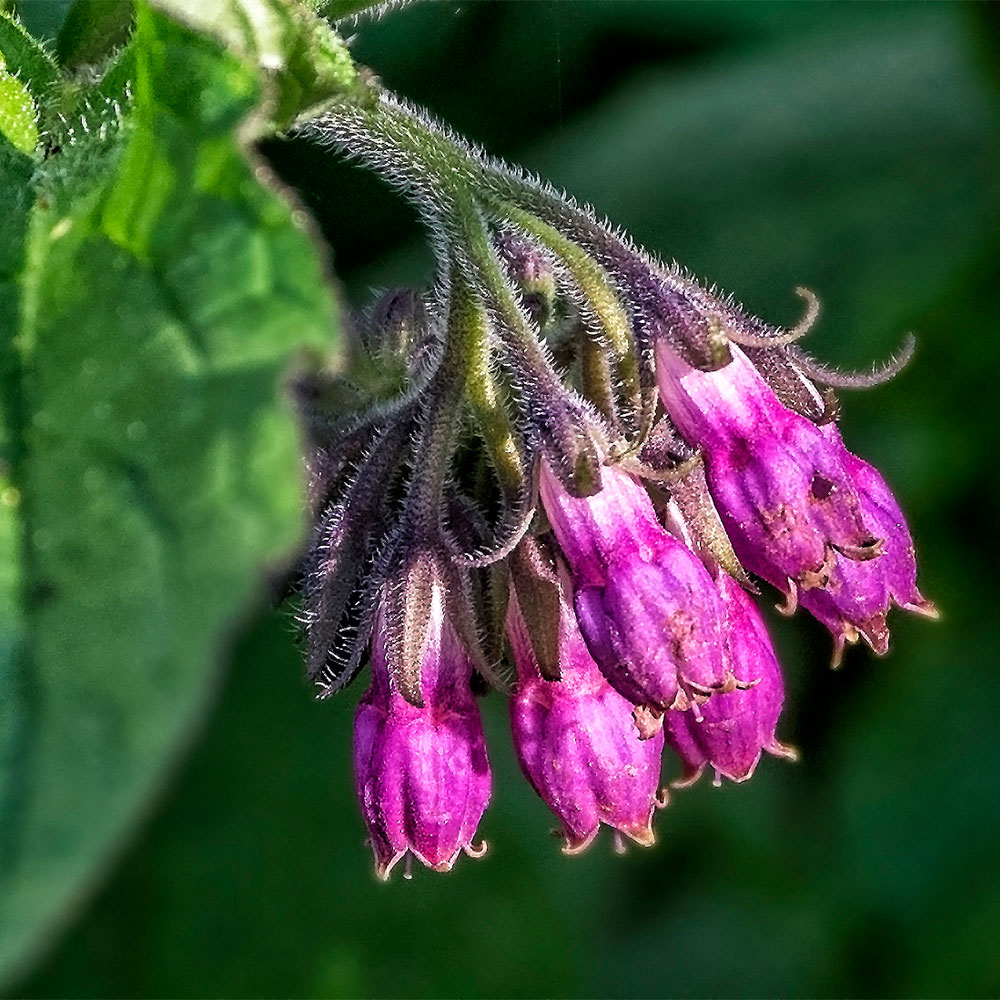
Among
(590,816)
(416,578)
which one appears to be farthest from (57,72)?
(590,816)

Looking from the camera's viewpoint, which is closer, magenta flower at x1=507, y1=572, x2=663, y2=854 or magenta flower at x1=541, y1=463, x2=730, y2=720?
magenta flower at x1=541, y1=463, x2=730, y2=720

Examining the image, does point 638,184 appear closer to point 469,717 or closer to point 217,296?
point 469,717

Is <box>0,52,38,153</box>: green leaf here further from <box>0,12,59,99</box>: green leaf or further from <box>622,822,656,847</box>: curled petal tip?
<box>622,822,656,847</box>: curled petal tip

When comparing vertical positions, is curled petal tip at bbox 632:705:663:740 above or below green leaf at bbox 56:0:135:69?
below

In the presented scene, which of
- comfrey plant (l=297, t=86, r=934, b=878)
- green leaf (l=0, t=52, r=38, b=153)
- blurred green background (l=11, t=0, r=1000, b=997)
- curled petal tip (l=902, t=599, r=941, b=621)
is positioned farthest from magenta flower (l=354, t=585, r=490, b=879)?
blurred green background (l=11, t=0, r=1000, b=997)

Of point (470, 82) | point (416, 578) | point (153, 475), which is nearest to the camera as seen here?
point (153, 475)

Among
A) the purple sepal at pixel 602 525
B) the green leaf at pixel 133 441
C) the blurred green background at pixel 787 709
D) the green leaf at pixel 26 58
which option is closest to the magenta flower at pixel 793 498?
the purple sepal at pixel 602 525

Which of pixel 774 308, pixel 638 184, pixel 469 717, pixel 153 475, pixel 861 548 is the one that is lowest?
pixel 774 308

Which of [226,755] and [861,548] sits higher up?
[861,548]
